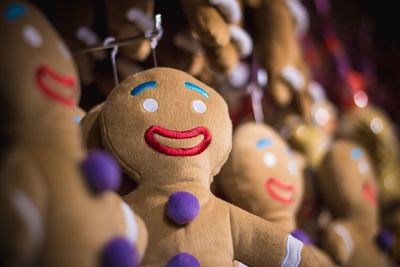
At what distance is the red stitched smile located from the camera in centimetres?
41

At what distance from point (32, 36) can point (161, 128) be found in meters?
0.15

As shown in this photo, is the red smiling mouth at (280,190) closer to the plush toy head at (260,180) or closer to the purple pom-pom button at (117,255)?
the plush toy head at (260,180)

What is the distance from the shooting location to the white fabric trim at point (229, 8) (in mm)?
688

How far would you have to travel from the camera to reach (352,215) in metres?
0.87

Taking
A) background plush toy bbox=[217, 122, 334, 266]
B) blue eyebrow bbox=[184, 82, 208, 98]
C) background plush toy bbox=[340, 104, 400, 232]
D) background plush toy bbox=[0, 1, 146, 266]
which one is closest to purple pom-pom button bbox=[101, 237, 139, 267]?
background plush toy bbox=[0, 1, 146, 266]

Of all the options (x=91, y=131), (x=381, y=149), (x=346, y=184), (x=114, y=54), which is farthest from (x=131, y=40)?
(x=381, y=149)

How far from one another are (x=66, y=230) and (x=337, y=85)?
1.07 meters

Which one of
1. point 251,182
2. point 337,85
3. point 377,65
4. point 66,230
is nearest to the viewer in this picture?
point 66,230

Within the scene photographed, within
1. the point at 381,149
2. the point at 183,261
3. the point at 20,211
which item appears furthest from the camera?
the point at 381,149

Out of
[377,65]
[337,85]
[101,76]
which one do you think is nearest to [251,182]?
[101,76]

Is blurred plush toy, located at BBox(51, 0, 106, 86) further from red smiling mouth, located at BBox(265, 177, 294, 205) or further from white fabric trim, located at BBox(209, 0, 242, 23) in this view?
red smiling mouth, located at BBox(265, 177, 294, 205)

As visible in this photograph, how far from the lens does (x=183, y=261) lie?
471 mm

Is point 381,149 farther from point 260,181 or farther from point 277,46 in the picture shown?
point 260,181

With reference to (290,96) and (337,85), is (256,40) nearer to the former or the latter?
(290,96)
